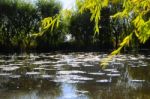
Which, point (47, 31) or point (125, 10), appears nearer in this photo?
point (125, 10)

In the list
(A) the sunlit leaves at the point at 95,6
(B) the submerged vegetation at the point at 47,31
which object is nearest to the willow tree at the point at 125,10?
(A) the sunlit leaves at the point at 95,6

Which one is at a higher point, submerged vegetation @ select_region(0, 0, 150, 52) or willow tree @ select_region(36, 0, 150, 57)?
submerged vegetation @ select_region(0, 0, 150, 52)

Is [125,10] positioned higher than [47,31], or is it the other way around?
[47,31]

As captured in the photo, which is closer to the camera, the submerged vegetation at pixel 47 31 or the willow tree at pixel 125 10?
the willow tree at pixel 125 10

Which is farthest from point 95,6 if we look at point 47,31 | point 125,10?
point 47,31

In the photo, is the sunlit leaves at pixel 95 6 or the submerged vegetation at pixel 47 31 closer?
the sunlit leaves at pixel 95 6

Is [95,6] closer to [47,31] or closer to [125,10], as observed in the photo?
[125,10]

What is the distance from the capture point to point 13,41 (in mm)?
49750

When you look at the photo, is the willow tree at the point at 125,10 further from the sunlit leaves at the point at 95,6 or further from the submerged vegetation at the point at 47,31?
the submerged vegetation at the point at 47,31

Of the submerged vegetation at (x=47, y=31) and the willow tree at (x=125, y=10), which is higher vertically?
the submerged vegetation at (x=47, y=31)

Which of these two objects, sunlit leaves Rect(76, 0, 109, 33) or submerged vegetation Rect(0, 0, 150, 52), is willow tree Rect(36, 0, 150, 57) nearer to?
sunlit leaves Rect(76, 0, 109, 33)

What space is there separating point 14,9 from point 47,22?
4784cm

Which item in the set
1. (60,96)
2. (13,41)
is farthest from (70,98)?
(13,41)

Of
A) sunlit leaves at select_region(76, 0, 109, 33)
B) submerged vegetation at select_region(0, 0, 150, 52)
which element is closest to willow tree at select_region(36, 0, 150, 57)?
sunlit leaves at select_region(76, 0, 109, 33)
